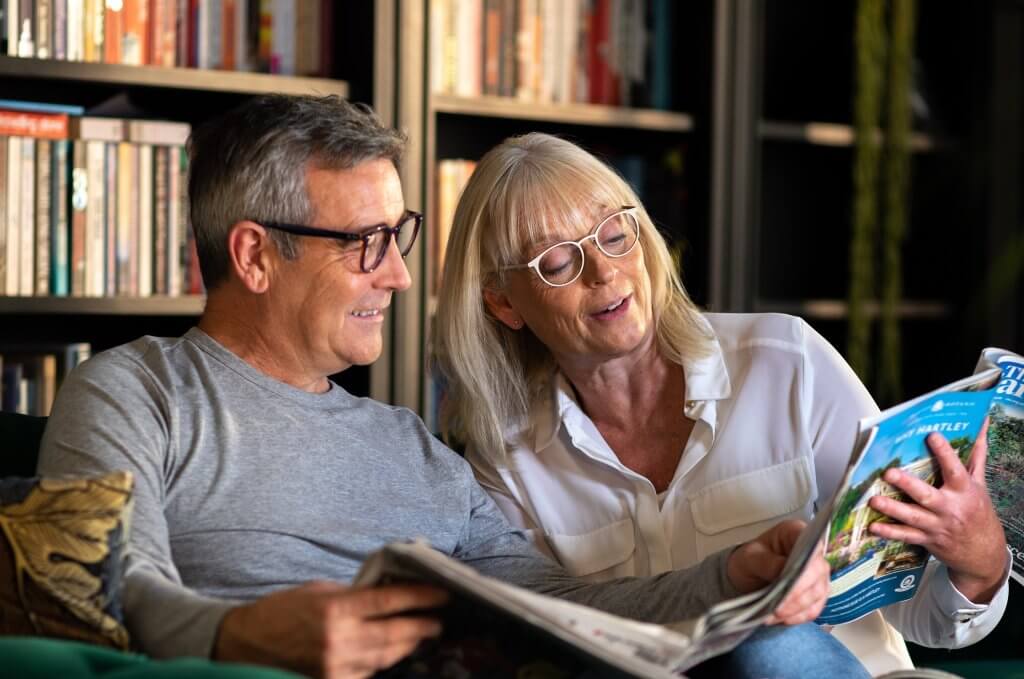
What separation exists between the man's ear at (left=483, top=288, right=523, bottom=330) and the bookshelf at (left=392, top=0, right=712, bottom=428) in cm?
50

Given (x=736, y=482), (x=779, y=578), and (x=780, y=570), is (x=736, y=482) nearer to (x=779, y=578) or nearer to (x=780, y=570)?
(x=780, y=570)

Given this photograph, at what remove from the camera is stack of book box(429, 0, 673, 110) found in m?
2.54

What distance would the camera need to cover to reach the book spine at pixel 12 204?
7.09 feet

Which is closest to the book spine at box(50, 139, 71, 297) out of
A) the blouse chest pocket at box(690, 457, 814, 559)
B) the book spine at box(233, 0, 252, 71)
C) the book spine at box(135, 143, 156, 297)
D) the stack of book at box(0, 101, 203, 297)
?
the stack of book at box(0, 101, 203, 297)

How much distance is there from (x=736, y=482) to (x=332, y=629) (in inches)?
31.8

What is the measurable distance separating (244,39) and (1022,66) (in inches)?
78.7

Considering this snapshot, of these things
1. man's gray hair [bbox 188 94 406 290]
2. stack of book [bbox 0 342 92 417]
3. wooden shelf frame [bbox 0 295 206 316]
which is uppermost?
man's gray hair [bbox 188 94 406 290]

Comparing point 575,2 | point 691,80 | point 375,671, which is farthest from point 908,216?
point 375,671

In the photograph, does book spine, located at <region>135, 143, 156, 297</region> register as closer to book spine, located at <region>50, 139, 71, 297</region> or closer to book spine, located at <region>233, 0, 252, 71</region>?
book spine, located at <region>50, 139, 71, 297</region>

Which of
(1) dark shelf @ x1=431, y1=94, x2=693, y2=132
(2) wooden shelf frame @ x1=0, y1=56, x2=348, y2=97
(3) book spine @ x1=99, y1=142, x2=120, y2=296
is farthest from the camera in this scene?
(1) dark shelf @ x1=431, y1=94, x2=693, y2=132

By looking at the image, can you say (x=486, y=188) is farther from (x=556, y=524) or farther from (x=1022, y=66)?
(x=1022, y=66)

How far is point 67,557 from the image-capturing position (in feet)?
3.98

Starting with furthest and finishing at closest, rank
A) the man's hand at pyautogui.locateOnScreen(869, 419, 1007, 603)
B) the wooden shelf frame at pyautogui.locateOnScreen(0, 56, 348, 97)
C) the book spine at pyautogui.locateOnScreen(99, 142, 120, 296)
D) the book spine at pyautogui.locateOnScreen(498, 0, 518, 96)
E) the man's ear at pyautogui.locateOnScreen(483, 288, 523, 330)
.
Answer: the book spine at pyautogui.locateOnScreen(498, 0, 518, 96) < the book spine at pyautogui.locateOnScreen(99, 142, 120, 296) < the wooden shelf frame at pyautogui.locateOnScreen(0, 56, 348, 97) < the man's ear at pyautogui.locateOnScreen(483, 288, 523, 330) < the man's hand at pyautogui.locateOnScreen(869, 419, 1007, 603)

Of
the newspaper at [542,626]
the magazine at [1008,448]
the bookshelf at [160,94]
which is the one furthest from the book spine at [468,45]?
the newspaper at [542,626]
